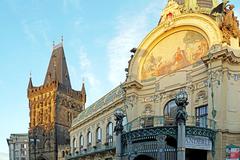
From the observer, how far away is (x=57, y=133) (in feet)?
346

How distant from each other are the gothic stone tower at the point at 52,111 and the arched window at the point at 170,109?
67.5m

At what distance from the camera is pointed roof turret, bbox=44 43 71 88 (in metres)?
112

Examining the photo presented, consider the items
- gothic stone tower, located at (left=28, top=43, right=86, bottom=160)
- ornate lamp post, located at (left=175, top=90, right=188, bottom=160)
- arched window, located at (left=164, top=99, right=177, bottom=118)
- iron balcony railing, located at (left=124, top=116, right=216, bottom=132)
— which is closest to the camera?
ornate lamp post, located at (left=175, top=90, right=188, bottom=160)

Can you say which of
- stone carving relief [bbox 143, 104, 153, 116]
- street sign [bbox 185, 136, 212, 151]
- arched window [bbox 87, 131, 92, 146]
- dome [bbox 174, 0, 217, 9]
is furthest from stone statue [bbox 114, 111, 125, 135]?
arched window [bbox 87, 131, 92, 146]

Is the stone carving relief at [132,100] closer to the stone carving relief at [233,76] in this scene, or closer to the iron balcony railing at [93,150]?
the iron balcony railing at [93,150]

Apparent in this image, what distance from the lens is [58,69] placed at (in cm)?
11469

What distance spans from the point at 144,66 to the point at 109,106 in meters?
9.63

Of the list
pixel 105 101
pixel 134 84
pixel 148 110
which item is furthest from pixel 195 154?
pixel 105 101

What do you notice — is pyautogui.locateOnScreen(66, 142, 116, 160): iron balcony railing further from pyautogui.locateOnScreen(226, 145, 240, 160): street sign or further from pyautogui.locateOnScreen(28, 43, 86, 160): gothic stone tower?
pyautogui.locateOnScreen(28, 43, 86, 160): gothic stone tower

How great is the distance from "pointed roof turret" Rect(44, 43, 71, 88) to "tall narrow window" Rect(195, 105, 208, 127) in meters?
75.6

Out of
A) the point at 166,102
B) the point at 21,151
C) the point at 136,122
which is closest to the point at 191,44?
the point at 166,102

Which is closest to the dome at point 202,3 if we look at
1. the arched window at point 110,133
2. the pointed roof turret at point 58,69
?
the arched window at point 110,133

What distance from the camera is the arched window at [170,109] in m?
39.0

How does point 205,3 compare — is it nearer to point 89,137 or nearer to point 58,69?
point 89,137
